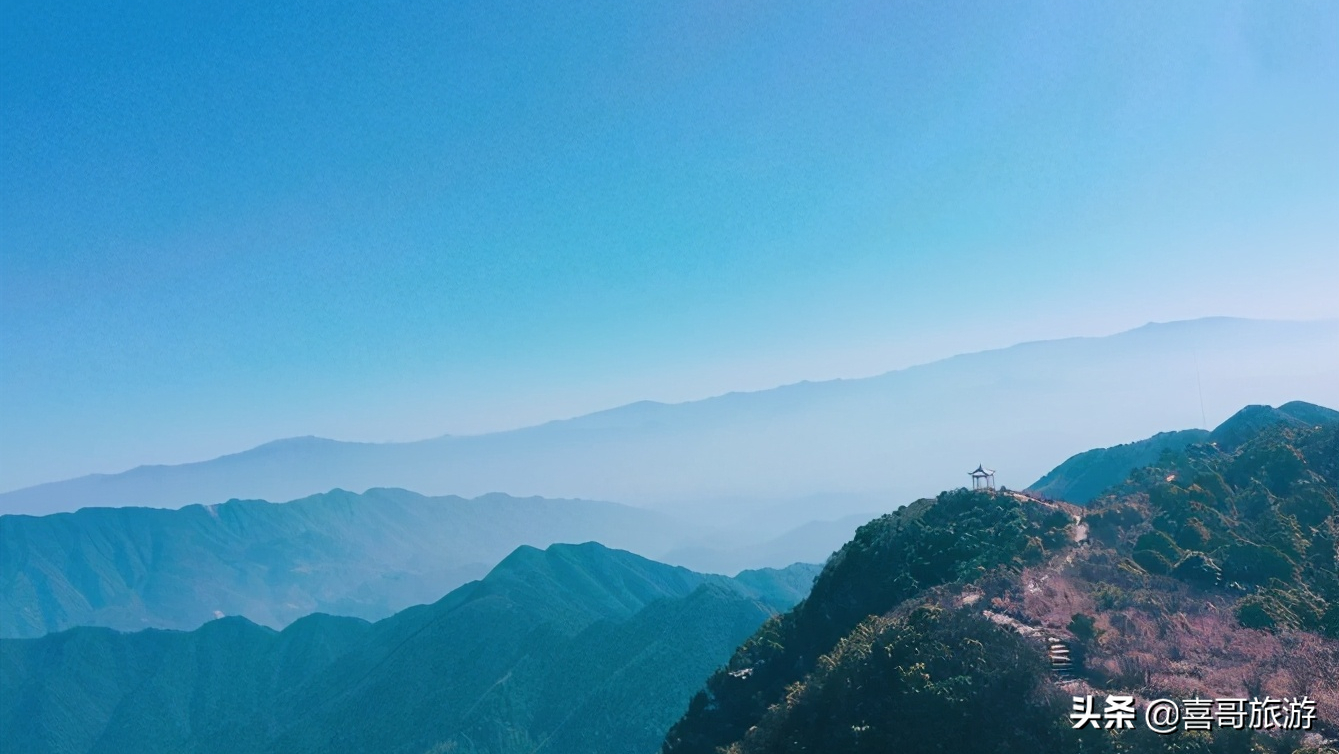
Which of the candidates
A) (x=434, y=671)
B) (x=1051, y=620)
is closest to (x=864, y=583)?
(x=1051, y=620)

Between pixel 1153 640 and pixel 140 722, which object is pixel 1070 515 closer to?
pixel 1153 640

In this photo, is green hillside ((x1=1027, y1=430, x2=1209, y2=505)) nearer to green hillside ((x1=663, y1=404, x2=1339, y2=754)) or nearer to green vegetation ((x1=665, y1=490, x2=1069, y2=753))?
green hillside ((x1=663, y1=404, x2=1339, y2=754))

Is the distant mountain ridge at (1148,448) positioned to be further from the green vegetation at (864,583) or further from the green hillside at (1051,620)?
the green vegetation at (864,583)

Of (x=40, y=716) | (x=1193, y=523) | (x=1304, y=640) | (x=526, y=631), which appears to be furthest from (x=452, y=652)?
(x=1304, y=640)

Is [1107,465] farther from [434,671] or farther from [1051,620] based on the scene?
[434,671]

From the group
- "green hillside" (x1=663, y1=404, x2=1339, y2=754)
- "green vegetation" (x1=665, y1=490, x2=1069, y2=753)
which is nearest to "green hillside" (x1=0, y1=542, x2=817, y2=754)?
"green vegetation" (x1=665, y1=490, x2=1069, y2=753)

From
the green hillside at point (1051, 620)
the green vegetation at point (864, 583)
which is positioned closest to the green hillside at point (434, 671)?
the green vegetation at point (864, 583)
